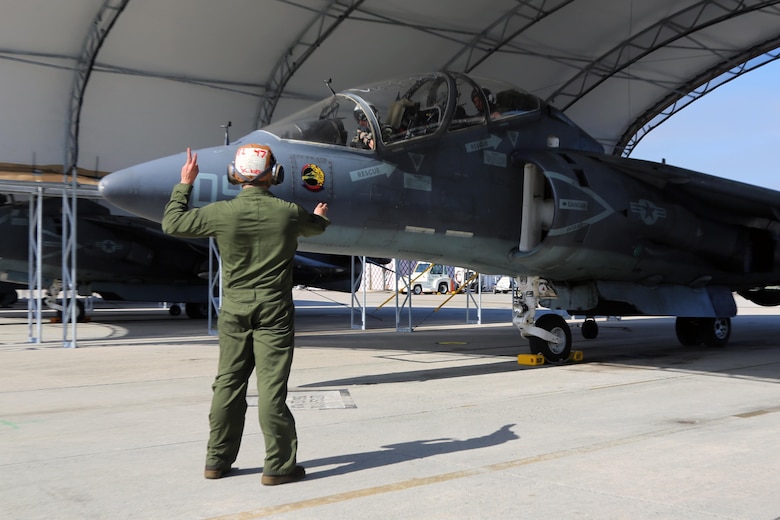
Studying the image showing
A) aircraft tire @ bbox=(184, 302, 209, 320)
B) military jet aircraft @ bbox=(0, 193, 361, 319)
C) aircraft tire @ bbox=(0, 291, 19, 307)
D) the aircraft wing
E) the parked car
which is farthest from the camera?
the parked car

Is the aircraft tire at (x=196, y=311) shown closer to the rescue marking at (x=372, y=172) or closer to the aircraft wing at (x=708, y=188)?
the aircraft wing at (x=708, y=188)

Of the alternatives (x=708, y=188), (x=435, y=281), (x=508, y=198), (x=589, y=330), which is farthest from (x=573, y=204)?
(x=435, y=281)

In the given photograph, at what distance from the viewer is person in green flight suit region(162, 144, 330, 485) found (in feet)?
12.8

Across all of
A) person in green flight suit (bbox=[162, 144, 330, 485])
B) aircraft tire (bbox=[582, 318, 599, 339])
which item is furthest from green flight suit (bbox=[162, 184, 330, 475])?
aircraft tire (bbox=[582, 318, 599, 339])

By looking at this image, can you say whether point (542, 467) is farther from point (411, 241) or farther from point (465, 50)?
point (465, 50)

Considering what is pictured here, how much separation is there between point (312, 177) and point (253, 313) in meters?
3.42

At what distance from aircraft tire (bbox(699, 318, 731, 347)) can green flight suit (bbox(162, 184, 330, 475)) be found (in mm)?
9778

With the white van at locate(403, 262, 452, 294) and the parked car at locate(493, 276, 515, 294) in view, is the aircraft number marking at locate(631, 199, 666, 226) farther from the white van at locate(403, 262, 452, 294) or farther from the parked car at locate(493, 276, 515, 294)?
the parked car at locate(493, 276, 515, 294)

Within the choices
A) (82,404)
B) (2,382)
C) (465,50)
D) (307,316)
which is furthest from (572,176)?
(307,316)

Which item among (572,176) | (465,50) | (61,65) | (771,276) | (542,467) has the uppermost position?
(465,50)

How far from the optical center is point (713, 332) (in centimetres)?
1201

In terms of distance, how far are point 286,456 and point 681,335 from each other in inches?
392

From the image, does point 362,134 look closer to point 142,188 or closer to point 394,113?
point 394,113

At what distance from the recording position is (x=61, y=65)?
16656mm
